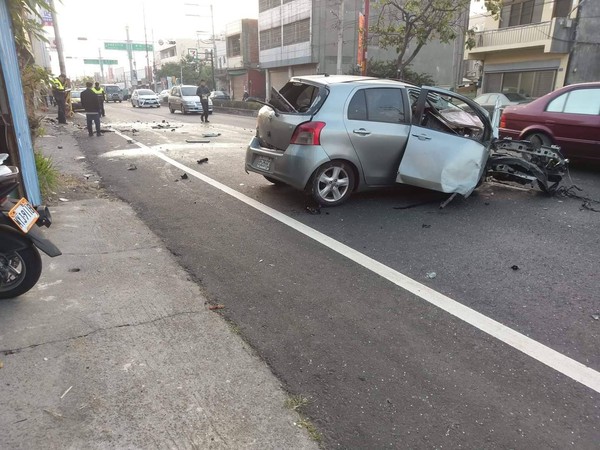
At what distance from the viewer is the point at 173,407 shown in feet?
8.55

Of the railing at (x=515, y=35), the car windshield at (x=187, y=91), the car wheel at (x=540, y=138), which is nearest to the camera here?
the car wheel at (x=540, y=138)

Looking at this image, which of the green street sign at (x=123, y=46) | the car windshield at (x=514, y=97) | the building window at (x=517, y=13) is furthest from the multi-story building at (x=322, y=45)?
the green street sign at (x=123, y=46)

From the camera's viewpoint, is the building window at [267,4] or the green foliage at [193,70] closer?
the building window at [267,4]

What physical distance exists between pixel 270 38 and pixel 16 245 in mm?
46072

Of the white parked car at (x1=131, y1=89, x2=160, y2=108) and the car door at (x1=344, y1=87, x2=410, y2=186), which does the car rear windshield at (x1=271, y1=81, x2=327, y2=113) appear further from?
the white parked car at (x1=131, y1=89, x2=160, y2=108)

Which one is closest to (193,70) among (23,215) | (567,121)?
(567,121)

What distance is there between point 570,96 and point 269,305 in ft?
25.2

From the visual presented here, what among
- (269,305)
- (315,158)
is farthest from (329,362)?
(315,158)

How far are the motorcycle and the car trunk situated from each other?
134 inches

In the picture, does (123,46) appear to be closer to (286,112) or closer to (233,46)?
(233,46)

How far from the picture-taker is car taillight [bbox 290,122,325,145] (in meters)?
6.07

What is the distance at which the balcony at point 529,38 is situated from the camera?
2336cm

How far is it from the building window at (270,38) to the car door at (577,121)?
3917 cm

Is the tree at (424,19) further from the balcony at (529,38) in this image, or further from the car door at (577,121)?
the balcony at (529,38)
